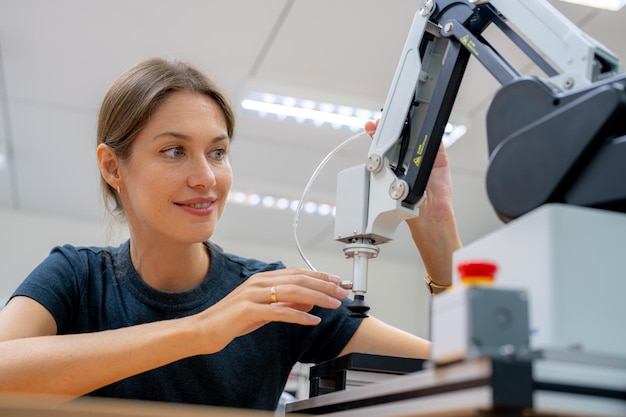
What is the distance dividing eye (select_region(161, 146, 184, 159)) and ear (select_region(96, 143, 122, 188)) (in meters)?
0.16

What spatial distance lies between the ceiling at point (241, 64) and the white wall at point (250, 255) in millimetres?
917

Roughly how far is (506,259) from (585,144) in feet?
0.49

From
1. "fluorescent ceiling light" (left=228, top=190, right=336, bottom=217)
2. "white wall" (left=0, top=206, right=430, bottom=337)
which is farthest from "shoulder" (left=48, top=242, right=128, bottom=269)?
"white wall" (left=0, top=206, right=430, bottom=337)

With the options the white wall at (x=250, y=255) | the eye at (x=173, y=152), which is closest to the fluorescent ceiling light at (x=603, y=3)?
→ the eye at (x=173, y=152)

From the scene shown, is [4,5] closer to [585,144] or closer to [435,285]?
[435,285]

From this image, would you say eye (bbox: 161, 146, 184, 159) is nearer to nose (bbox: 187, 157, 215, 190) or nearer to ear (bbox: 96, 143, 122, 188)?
nose (bbox: 187, 157, 215, 190)

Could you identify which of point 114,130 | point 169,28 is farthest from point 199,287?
point 169,28

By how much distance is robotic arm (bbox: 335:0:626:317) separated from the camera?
79 centimetres

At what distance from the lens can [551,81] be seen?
3.00 ft

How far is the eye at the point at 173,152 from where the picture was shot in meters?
1.47

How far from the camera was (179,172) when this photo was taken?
4.72 ft

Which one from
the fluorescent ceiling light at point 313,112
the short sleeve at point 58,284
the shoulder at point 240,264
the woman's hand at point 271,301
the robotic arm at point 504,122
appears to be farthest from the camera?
the fluorescent ceiling light at point 313,112

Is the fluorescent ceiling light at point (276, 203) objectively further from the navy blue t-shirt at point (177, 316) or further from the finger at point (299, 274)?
the finger at point (299, 274)

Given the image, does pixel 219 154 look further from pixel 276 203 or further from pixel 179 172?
pixel 276 203
